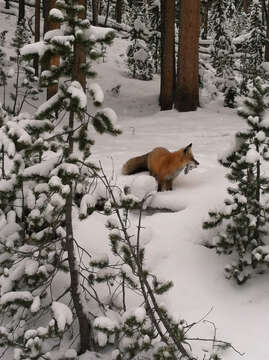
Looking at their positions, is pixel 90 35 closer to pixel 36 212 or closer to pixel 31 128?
pixel 31 128

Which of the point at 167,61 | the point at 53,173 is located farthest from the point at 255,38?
the point at 53,173

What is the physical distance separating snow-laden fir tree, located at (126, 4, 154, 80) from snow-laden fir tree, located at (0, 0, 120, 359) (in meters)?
19.2

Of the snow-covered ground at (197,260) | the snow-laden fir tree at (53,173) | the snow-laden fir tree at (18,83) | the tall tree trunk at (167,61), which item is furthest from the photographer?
the tall tree trunk at (167,61)

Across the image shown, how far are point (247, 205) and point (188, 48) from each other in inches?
373

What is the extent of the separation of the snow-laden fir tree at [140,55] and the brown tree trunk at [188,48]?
31.0 ft

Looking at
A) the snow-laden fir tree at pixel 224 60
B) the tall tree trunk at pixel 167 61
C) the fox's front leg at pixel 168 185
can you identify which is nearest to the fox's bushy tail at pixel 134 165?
the fox's front leg at pixel 168 185

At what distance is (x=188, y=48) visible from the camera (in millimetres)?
13867

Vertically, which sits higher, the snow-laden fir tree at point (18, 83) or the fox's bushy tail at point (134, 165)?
A: the snow-laden fir tree at point (18, 83)

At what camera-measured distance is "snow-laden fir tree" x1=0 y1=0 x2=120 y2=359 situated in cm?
389

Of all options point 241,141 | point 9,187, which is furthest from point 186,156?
point 9,187

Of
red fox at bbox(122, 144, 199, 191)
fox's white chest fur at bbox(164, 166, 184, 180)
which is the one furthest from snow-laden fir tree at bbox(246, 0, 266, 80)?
fox's white chest fur at bbox(164, 166, 184, 180)

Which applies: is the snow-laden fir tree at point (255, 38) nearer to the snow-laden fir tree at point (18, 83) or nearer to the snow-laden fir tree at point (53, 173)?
the snow-laden fir tree at point (18, 83)

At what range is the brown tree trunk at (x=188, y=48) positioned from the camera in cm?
1377

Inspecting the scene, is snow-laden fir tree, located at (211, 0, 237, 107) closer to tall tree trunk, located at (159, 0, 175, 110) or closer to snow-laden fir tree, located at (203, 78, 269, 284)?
tall tree trunk, located at (159, 0, 175, 110)
